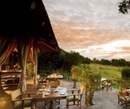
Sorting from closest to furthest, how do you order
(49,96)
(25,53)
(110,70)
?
(49,96), (25,53), (110,70)

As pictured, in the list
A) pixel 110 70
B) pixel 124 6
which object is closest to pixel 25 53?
pixel 124 6

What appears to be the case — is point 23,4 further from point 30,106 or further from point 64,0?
point 64,0

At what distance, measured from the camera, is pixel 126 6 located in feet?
19.2

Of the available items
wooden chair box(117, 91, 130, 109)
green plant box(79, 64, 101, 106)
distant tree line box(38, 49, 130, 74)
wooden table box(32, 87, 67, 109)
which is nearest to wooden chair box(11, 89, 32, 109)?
wooden table box(32, 87, 67, 109)

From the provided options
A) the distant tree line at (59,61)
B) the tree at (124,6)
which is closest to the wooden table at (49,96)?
the tree at (124,6)

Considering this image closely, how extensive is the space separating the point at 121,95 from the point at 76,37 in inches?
383

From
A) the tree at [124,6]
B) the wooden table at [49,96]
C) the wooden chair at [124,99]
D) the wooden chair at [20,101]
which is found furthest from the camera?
the wooden chair at [124,99]

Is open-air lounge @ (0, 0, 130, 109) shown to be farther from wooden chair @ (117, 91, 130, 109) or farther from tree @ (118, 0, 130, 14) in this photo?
tree @ (118, 0, 130, 14)

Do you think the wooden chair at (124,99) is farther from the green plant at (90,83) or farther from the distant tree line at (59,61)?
the distant tree line at (59,61)

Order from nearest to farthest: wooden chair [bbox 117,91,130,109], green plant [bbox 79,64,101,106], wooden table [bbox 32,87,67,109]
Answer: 1. wooden table [bbox 32,87,67,109]
2. wooden chair [bbox 117,91,130,109]
3. green plant [bbox 79,64,101,106]

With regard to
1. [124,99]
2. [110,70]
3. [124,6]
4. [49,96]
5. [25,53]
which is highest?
[124,6]

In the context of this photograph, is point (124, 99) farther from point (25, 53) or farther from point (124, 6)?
point (124, 6)

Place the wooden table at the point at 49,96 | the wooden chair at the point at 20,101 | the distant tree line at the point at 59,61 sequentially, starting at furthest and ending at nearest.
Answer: the distant tree line at the point at 59,61, the wooden table at the point at 49,96, the wooden chair at the point at 20,101

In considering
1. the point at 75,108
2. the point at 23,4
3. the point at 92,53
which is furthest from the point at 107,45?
the point at 23,4
